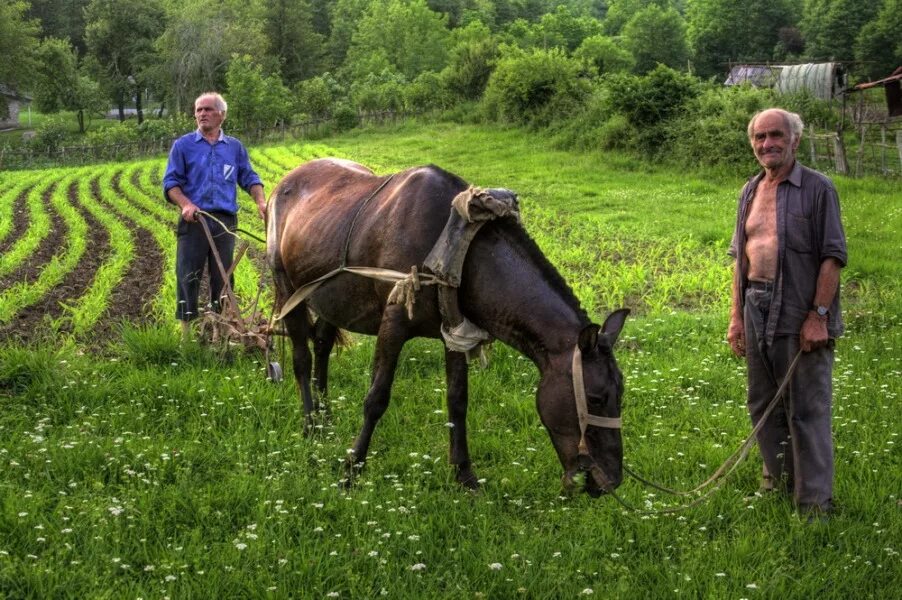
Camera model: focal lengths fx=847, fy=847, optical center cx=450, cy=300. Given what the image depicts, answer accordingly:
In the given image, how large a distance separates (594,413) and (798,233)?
57.6 inches

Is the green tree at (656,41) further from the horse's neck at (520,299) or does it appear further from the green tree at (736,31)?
the horse's neck at (520,299)

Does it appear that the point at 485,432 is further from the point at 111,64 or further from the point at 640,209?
the point at 111,64

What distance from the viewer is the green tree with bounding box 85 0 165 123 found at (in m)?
69.8

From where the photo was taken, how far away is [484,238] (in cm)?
459

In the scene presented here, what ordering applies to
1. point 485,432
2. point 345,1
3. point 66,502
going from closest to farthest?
point 66,502
point 485,432
point 345,1

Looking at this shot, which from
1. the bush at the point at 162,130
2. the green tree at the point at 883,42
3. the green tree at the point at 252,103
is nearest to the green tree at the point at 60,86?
the bush at the point at 162,130

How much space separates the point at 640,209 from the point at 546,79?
16.0 metres

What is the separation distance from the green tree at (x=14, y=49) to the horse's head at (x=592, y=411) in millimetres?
59140

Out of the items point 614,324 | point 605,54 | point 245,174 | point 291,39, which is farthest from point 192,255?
point 291,39

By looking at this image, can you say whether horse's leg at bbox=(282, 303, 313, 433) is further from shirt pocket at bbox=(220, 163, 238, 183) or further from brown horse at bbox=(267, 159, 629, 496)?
shirt pocket at bbox=(220, 163, 238, 183)

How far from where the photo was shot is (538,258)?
4.54 meters

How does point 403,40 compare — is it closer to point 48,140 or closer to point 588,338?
point 48,140

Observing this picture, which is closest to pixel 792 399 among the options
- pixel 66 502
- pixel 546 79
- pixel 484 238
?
pixel 484 238

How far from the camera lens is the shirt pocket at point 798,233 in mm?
4414
